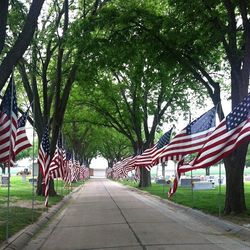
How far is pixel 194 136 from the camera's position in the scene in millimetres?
16156

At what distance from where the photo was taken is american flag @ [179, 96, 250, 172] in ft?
41.0

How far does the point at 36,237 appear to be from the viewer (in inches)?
492

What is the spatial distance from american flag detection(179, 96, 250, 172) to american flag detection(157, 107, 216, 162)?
237 cm

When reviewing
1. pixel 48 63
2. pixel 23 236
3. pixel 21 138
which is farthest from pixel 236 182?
pixel 48 63

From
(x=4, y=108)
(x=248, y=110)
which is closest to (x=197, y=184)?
(x=248, y=110)

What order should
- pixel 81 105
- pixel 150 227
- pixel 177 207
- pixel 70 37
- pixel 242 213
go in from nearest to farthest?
pixel 150 227
pixel 242 213
pixel 70 37
pixel 177 207
pixel 81 105

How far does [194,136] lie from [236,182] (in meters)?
2.01

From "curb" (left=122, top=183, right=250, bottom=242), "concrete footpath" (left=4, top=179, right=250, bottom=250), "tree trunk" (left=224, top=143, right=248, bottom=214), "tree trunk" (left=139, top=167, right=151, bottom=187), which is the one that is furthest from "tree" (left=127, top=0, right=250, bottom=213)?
"tree trunk" (left=139, top=167, right=151, bottom=187)

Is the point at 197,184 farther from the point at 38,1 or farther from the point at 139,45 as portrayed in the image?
the point at 38,1

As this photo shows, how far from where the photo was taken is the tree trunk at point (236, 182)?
51.9ft

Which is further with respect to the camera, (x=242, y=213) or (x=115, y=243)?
(x=242, y=213)

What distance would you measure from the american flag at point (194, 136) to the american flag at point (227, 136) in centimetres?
237

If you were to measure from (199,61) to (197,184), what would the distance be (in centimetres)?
1868

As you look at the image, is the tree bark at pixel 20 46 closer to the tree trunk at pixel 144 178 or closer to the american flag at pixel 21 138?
the american flag at pixel 21 138
